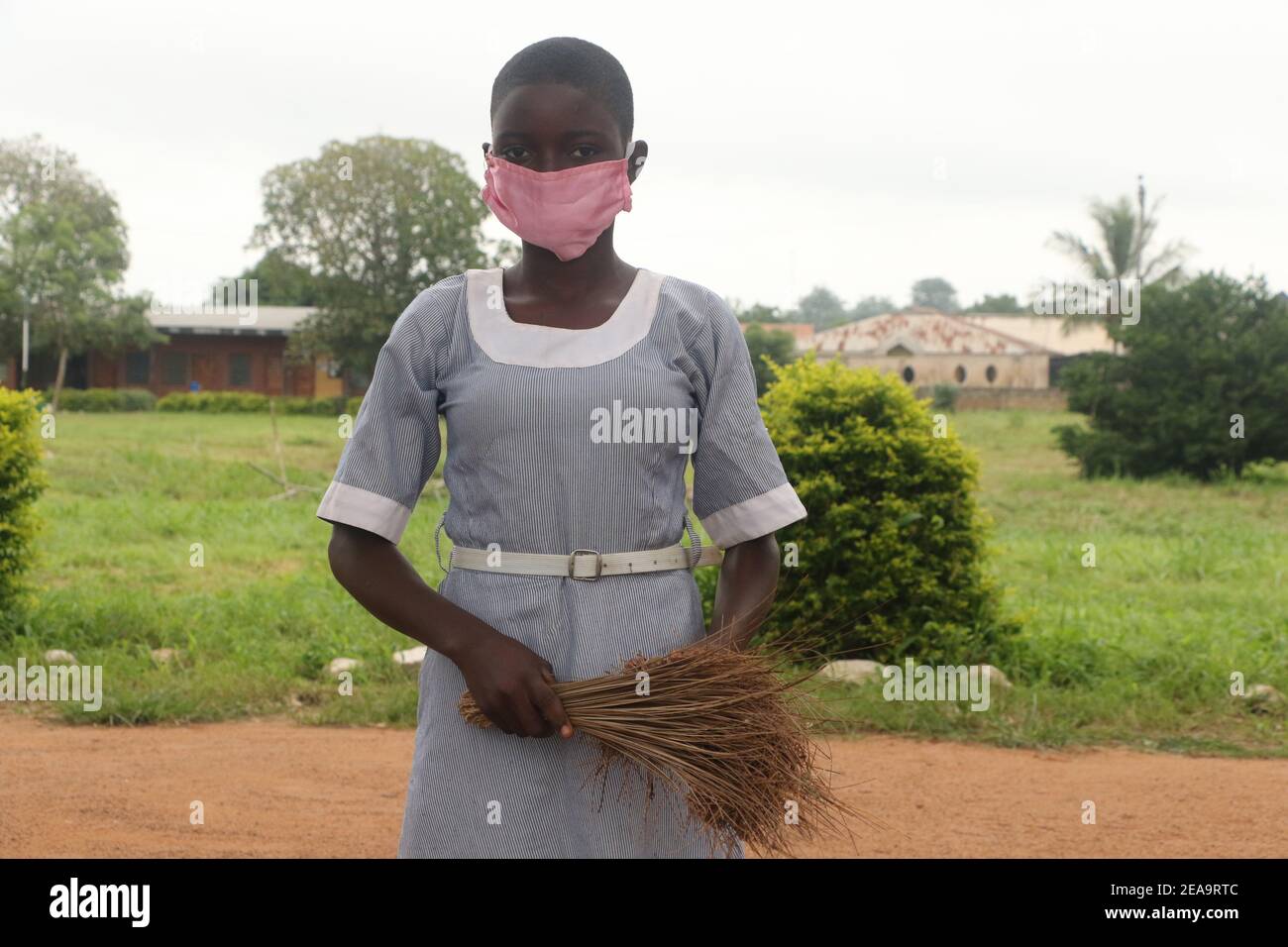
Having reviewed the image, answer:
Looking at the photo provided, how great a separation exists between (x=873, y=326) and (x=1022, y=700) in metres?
37.5

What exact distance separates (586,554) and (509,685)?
228 mm

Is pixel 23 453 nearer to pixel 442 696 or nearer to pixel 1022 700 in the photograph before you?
pixel 1022 700

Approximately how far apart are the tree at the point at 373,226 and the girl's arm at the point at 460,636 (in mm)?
29829

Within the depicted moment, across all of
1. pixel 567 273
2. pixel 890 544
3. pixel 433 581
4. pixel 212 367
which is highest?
pixel 212 367

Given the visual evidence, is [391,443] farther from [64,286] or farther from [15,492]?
[64,286]

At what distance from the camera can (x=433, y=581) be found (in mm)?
8953

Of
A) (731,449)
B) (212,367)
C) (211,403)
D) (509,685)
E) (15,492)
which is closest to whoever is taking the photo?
(509,685)

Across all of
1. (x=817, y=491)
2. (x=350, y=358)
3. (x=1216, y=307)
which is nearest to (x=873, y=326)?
(x=350, y=358)

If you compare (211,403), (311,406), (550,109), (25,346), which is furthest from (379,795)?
(211,403)

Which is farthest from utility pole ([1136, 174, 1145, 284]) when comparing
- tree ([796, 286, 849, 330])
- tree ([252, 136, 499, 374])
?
tree ([796, 286, 849, 330])

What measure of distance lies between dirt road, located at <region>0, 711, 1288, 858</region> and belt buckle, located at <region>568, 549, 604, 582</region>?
8.78 ft

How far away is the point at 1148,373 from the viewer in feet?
62.0

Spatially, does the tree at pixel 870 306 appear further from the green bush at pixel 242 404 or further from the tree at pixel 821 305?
the green bush at pixel 242 404

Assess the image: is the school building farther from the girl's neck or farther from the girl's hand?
the girl's hand
